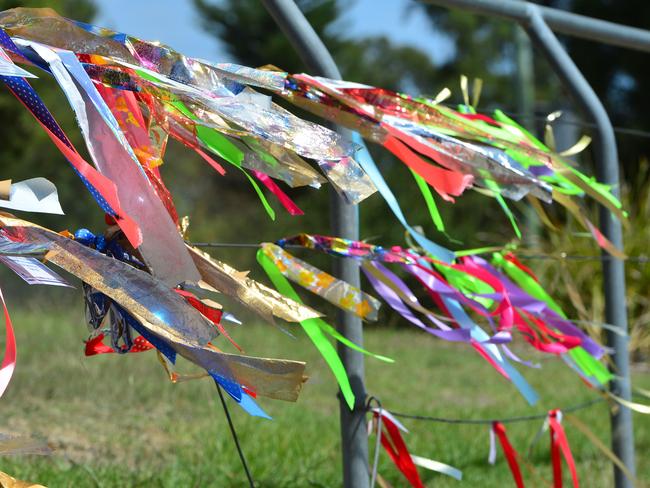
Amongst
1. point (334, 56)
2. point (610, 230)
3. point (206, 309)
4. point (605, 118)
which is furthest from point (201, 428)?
point (334, 56)

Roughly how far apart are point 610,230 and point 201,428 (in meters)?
1.88

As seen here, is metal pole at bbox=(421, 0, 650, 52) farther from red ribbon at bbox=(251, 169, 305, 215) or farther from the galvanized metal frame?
red ribbon at bbox=(251, 169, 305, 215)

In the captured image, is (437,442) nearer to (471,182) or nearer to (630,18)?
(471,182)

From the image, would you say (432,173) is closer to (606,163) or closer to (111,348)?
(111,348)

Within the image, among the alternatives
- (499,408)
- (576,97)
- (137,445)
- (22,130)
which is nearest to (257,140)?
(576,97)

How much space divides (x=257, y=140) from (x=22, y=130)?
448 inches

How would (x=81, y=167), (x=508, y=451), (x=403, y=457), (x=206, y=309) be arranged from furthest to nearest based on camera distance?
1. (x=508, y=451)
2. (x=403, y=457)
3. (x=206, y=309)
4. (x=81, y=167)

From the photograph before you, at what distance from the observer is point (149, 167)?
151 centimetres

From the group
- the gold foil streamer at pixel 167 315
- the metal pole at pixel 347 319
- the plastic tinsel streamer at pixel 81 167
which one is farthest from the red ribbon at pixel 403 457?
the plastic tinsel streamer at pixel 81 167

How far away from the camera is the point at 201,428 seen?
3.70m

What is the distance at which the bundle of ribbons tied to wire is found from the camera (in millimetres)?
1302

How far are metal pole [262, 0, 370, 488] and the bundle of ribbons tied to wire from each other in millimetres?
78

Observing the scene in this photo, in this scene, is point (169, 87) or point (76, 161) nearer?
point (76, 161)

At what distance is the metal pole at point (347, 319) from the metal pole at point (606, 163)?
2.40 feet
